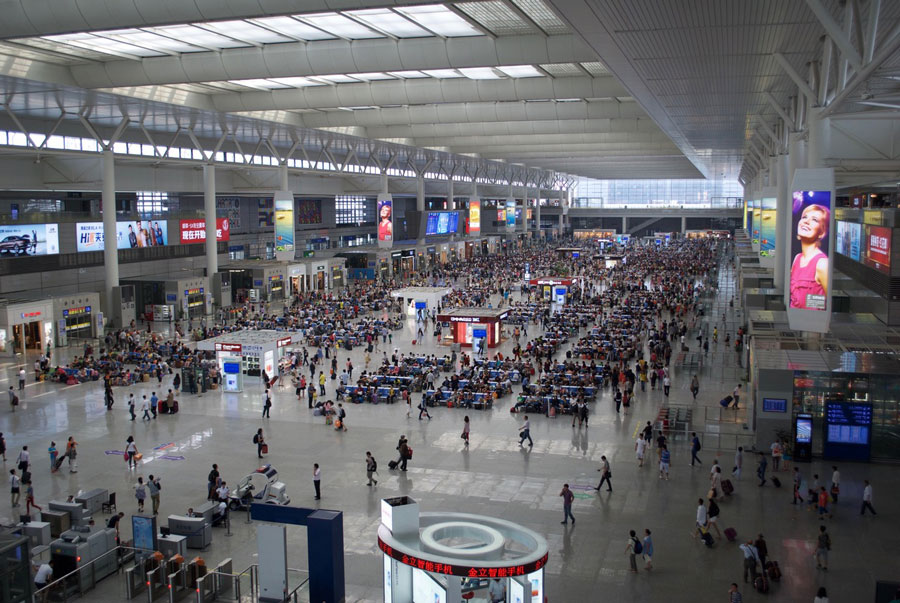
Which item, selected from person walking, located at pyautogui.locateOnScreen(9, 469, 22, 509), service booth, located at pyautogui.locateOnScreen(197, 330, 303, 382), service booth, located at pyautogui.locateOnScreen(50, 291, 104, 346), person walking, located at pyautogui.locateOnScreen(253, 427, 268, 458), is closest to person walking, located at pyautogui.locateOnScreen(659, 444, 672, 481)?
person walking, located at pyautogui.locateOnScreen(253, 427, 268, 458)

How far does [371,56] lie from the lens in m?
21.7

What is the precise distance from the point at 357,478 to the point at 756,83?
1401cm

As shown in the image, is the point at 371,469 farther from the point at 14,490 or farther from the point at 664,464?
the point at 14,490

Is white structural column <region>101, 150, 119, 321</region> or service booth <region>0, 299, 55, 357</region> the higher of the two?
white structural column <region>101, 150, 119, 321</region>

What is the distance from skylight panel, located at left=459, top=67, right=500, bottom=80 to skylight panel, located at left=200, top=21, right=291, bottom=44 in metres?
7.17

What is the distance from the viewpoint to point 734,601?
10539mm

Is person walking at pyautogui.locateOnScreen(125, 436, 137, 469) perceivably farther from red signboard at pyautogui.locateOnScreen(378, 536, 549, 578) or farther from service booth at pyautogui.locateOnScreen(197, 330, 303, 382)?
red signboard at pyautogui.locateOnScreen(378, 536, 549, 578)

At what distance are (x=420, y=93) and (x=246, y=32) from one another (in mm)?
9403

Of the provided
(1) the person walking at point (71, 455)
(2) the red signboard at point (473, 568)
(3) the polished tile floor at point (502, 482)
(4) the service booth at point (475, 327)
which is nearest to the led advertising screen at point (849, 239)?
(3) the polished tile floor at point (502, 482)

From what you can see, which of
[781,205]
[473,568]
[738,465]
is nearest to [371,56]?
[738,465]

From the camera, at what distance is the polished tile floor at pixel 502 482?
39.5ft

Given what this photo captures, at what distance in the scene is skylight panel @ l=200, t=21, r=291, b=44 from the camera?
65.6ft

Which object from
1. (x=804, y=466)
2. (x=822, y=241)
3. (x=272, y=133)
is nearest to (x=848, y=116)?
(x=822, y=241)

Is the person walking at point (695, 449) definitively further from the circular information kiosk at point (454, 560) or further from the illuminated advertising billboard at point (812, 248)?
the circular information kiosk at point (454, 560)
